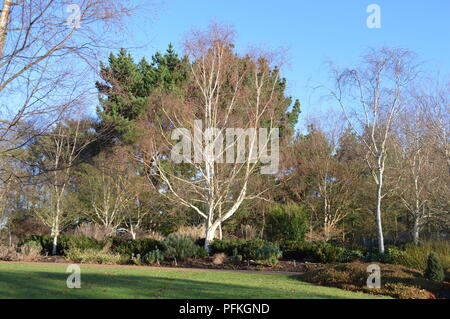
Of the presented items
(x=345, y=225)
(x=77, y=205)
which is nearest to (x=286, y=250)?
(x=345, y=225)

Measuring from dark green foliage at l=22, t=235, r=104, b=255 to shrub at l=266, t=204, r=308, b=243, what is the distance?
31.8 ft

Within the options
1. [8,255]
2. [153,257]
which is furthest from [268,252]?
[8,255]

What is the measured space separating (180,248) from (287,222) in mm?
8492

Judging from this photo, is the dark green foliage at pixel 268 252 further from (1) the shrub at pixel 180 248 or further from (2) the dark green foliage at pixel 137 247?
(2) the dark green foliage at pixel 137 247

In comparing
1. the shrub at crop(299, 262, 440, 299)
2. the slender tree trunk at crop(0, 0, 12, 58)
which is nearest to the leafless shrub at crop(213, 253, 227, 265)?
the shrub at crop(299, 262, 440, 299)

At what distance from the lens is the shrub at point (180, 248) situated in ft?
53.7

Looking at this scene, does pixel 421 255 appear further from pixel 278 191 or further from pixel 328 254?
pixel 278 191

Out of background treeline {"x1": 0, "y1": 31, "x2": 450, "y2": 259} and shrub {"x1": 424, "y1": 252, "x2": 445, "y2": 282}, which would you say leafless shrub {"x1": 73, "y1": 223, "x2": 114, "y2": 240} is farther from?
shrub {"x1": 424, "y1": 252, "x2": 445, "y2": 282}

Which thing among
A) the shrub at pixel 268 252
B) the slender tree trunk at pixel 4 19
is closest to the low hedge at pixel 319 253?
the shrub at pixel 268 252

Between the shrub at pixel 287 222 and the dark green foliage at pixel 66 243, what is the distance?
9696mm

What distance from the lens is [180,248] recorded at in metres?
16.7
